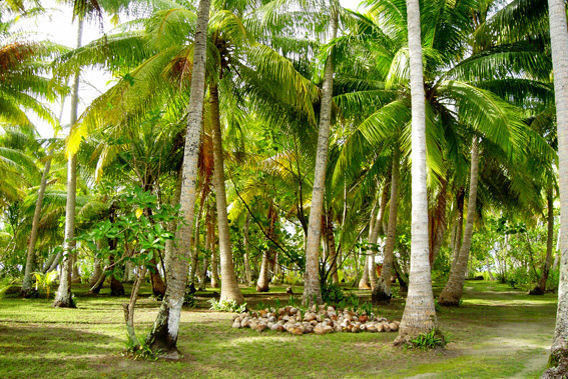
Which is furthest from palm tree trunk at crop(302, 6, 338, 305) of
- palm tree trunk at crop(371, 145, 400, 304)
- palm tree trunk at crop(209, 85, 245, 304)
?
palm tree trunk at crop(371, 145, 400, 304)

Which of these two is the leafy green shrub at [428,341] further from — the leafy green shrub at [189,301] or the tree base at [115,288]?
the tree base at [115,288]

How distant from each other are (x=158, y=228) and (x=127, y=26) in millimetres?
8970

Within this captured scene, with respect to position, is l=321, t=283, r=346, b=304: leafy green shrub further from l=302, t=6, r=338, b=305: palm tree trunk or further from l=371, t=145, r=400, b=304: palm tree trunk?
l=371, t=145, r=400, b=304: palm tree trunk

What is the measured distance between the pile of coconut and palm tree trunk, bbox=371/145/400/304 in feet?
13.1

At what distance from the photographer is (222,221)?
12469 mm

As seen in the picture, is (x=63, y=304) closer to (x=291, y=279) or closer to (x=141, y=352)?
(x=141, y=352)

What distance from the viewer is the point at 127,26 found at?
12.6 meters

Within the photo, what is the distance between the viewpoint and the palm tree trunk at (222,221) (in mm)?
12328

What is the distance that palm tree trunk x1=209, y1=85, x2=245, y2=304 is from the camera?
40.4 feet

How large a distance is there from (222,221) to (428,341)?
6810mm

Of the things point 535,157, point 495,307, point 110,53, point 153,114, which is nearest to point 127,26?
point 110,53

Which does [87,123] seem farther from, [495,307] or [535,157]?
[495,307]

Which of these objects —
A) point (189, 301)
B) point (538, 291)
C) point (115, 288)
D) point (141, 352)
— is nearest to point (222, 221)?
point (189, 301)

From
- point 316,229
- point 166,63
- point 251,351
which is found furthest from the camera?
point 316,229
